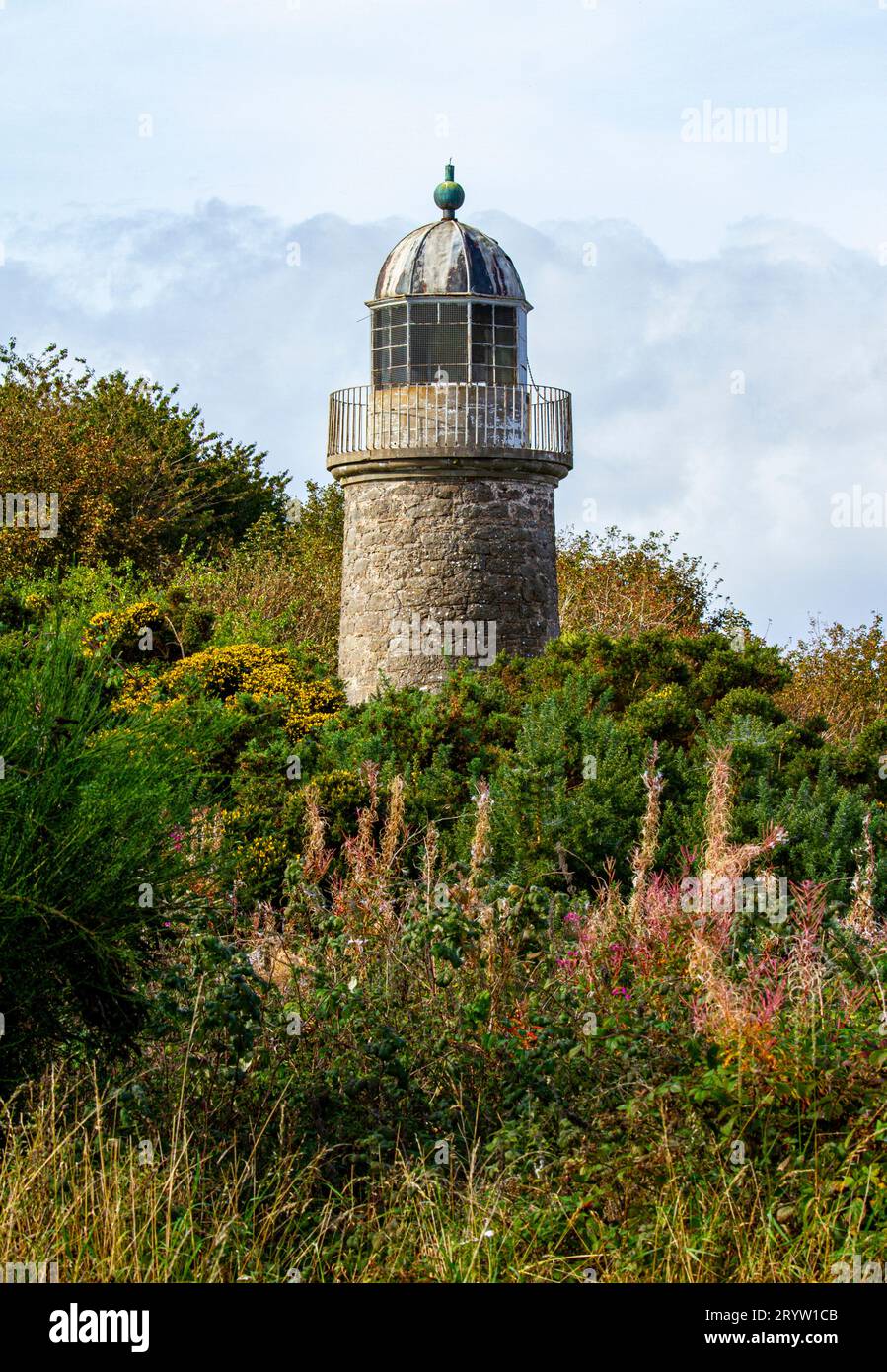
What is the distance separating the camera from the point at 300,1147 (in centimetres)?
632

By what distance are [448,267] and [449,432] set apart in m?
2.45

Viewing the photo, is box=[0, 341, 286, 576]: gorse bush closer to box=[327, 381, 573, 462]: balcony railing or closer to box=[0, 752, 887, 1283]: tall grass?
box=[327, 381, 573, 462]: balcony railing

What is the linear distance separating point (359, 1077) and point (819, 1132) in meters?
1.92

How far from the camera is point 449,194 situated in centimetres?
2244

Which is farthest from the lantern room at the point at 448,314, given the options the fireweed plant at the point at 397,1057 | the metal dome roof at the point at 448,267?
the fireweed plant at the point at 397,1057

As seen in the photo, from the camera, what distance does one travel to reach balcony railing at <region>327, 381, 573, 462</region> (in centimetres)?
2123

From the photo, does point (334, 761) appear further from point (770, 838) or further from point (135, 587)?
point (135, 587)

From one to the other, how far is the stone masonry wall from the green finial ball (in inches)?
166

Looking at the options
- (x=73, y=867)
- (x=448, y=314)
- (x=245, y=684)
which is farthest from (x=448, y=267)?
(x=73, y=867)

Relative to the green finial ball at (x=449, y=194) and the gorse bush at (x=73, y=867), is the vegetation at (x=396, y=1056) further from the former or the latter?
the green finial ball at (x=449, y=194)

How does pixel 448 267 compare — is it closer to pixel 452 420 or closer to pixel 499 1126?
pixel 452 420

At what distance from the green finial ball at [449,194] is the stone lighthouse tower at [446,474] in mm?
28

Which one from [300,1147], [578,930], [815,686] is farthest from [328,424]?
[300,1147]

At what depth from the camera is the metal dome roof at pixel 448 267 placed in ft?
71.2
